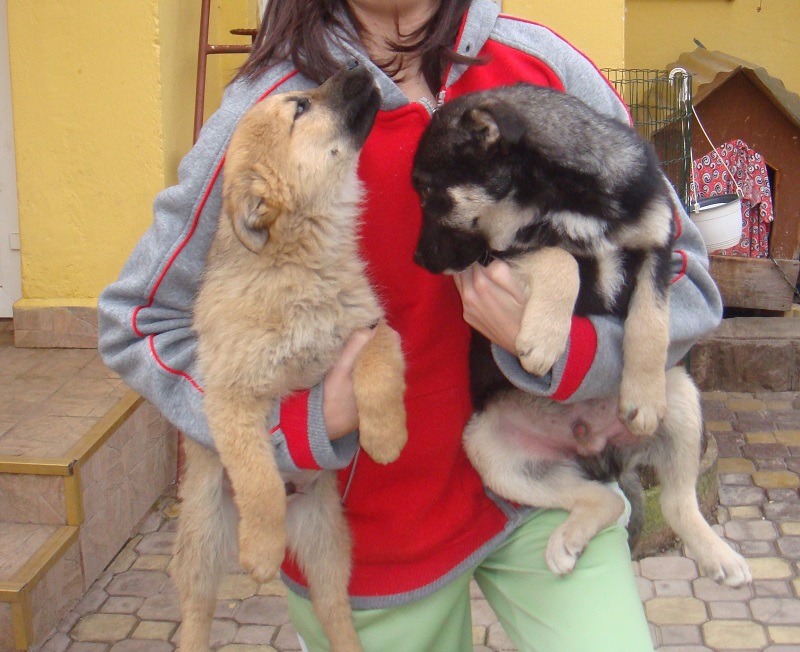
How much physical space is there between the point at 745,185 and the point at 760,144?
401 mm

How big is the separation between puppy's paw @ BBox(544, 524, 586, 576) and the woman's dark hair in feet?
3.81

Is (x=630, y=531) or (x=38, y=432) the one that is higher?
(x=630, y=531)

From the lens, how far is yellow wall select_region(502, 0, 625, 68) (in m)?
5.30

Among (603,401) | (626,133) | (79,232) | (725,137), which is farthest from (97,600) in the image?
(725,137)

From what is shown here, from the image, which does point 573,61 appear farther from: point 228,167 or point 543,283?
point 228,167

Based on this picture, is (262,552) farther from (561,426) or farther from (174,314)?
(561,426)

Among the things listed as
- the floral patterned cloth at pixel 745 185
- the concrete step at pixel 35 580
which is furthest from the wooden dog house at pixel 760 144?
the concrete step at pixel 35 580

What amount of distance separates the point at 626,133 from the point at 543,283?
1.51ft

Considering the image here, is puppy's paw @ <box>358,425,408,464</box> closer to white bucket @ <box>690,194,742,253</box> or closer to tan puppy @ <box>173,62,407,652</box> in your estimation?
tan puppy @ <box>173,62,407,652</box>

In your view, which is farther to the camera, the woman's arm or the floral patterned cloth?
the floral patterned cloth

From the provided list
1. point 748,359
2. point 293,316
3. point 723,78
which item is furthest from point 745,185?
point 293,316

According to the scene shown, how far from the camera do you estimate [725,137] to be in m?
6.65

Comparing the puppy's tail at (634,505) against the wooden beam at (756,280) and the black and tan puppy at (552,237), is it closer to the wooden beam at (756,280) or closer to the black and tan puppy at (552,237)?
the black and tan puppy at (552,237)

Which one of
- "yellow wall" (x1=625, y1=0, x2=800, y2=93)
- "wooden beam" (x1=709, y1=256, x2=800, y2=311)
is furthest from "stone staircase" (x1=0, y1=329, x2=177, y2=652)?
"yellow wall" (x1=625, y1=0, x2=800, y2=93)
